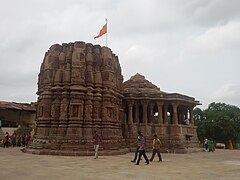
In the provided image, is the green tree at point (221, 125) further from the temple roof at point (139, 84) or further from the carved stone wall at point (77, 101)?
the carved stone wall at point (77, 101)

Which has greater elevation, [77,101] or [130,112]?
[77,101]

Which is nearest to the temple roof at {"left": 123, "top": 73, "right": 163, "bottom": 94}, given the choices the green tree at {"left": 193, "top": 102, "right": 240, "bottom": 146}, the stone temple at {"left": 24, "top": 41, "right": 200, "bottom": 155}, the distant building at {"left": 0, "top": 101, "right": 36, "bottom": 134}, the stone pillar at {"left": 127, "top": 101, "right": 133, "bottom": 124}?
the stone pillar at {"left": 127, "top": 101, "right": 133, "bottom": 124}

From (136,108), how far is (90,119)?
6718mm

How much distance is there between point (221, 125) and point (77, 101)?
1282 inches

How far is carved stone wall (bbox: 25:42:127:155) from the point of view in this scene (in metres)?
16.8

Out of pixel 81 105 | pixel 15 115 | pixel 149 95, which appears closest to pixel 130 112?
pixel 149 95

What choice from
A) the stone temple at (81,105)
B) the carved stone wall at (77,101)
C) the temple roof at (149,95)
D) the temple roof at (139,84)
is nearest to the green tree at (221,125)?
the temple roof at (149,95)

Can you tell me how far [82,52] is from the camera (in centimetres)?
1864

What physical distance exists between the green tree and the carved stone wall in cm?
2825

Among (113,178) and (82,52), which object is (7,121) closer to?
(82,52)

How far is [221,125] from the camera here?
139 feet

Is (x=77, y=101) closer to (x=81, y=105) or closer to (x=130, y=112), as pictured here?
(x=81, y=105)

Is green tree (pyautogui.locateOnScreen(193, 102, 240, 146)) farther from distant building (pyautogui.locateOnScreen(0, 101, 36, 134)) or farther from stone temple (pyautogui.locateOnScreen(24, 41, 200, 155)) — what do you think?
distant building (pyautogui.locateOnScreen(0, 101, 36, 134))

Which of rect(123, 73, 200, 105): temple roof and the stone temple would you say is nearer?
the stone temple
